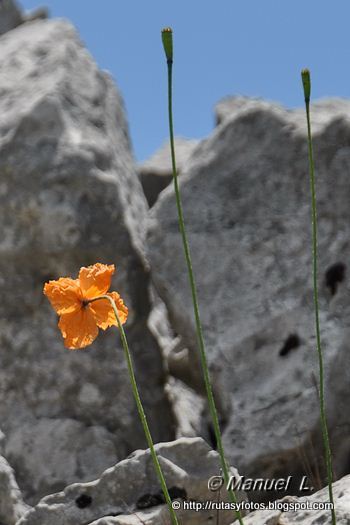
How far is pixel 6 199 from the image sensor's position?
4441 millimetres

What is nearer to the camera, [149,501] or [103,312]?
[103,312]

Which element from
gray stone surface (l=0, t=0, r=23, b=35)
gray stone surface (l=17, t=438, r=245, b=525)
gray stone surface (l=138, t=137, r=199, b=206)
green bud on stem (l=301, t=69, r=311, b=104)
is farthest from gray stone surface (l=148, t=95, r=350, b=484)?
gray stone surface (l=0, t=0, r=23, b=35)

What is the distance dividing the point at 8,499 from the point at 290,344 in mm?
1355

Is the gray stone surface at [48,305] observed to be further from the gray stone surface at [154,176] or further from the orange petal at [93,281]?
the orange petal at [93,281]

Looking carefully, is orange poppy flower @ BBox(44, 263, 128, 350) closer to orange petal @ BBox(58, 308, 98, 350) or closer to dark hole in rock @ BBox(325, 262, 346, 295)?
orange petal @ BBox(58, 308, 98, 350)

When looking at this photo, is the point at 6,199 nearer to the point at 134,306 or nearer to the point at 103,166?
the point at 103,166

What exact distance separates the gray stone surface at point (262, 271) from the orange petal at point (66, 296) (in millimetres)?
2098

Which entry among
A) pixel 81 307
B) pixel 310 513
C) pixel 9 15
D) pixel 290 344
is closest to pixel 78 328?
pixel 81 307

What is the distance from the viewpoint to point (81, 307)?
200 centimetres

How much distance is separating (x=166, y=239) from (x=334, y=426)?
1.11 metres

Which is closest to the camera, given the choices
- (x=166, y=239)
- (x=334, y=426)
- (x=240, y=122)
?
(x=334, y=426)

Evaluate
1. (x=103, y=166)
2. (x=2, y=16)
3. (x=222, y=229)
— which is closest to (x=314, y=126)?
(x=222, y=229)

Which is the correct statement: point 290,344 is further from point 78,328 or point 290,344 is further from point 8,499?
point 78,328

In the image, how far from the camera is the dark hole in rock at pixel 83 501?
3.17m
